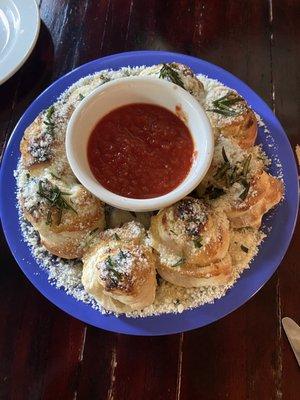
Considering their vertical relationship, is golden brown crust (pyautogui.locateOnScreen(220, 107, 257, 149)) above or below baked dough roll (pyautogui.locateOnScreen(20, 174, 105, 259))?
above

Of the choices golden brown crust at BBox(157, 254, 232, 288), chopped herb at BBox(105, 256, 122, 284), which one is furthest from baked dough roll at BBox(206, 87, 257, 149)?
chopped herb at BBox(105, 256, 122, 284)

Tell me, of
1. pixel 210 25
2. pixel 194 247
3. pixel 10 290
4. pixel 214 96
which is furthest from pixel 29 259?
pixel 210 25

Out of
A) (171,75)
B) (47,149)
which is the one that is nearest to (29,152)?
(47,149)

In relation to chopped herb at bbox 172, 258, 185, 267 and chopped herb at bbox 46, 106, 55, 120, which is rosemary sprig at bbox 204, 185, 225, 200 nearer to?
chopped herb at bbox 172, 258, 185, 267

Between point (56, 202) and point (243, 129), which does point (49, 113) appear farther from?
point (243, 129)

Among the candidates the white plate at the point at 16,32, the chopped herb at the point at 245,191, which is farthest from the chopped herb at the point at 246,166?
the white plate at the point at 16,32
